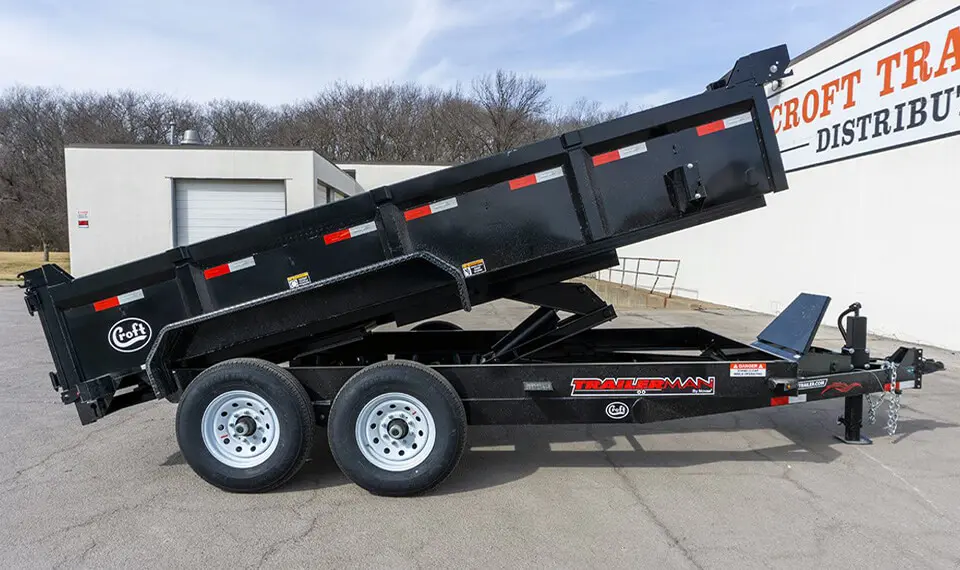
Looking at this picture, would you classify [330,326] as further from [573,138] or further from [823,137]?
[823,137]

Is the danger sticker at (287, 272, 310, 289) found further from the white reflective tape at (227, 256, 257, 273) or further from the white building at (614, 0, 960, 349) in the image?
the white building at (614, 0, 960, 349)

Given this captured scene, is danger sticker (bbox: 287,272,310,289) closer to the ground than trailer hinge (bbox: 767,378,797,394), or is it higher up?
higher up

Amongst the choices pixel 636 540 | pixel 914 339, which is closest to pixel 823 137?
pixel 914 339

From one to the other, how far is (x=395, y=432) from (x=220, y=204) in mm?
18764

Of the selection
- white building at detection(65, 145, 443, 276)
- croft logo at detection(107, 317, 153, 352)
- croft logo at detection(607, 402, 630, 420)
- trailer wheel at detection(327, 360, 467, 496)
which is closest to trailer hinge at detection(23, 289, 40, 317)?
croft logo at detection(107, 317, 153, 352)

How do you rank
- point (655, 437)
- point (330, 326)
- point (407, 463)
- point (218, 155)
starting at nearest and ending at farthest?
1. point (407, 463)
2. point (330, 326)
3. point (655, 437)
4. point (218, 155)

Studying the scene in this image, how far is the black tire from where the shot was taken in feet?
12.8

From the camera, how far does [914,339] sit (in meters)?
10.1

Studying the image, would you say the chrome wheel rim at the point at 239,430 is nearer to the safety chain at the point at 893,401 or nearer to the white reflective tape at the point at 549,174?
the white reflective tape at the point at 549,174

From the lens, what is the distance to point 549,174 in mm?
3992

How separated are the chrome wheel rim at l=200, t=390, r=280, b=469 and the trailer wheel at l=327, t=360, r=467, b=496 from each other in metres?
0.47

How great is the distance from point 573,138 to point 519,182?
1.49 ft

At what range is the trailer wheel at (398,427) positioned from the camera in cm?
382

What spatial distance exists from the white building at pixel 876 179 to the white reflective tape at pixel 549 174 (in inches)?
338
